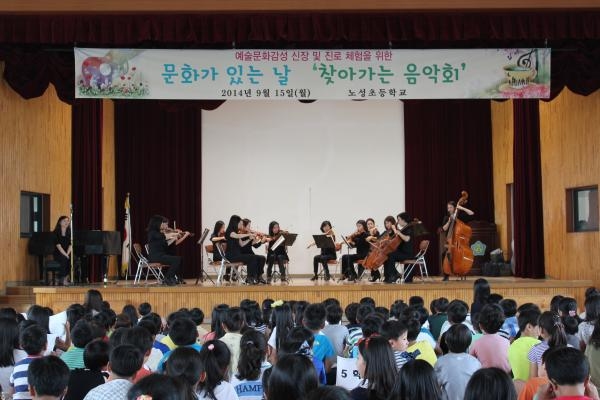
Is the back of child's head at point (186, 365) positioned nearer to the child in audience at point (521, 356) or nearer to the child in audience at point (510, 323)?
the child in audience at point (521, 356)

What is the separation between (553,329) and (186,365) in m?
2.33

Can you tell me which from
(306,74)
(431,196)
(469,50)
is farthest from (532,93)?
(431,196)

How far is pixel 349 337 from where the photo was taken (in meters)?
6.10

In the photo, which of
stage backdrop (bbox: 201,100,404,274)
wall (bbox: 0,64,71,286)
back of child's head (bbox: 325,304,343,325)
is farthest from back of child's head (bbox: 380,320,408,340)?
stage backdrop (bbox: 201,100,404,274)

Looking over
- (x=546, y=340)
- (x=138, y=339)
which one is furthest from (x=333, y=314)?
(x=138, y=339)

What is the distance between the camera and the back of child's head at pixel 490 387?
3068 millimetres

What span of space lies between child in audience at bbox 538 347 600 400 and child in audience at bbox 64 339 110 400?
7.32 ft

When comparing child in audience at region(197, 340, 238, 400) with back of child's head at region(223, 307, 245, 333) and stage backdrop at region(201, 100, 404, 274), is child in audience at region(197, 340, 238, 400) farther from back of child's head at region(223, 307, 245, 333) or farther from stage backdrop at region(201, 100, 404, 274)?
stage backdrop at region(201, 100, 404, 274)

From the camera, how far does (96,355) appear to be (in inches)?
170

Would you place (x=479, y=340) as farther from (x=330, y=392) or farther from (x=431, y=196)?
(x=431, y=196)

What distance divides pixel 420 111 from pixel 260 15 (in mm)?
7084

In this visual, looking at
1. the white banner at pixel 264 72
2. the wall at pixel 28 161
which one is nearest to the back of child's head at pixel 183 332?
the white banner at pixel 264 72

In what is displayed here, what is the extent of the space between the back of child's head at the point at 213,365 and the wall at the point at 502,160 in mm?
12985

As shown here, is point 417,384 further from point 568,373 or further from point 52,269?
point 52,269
